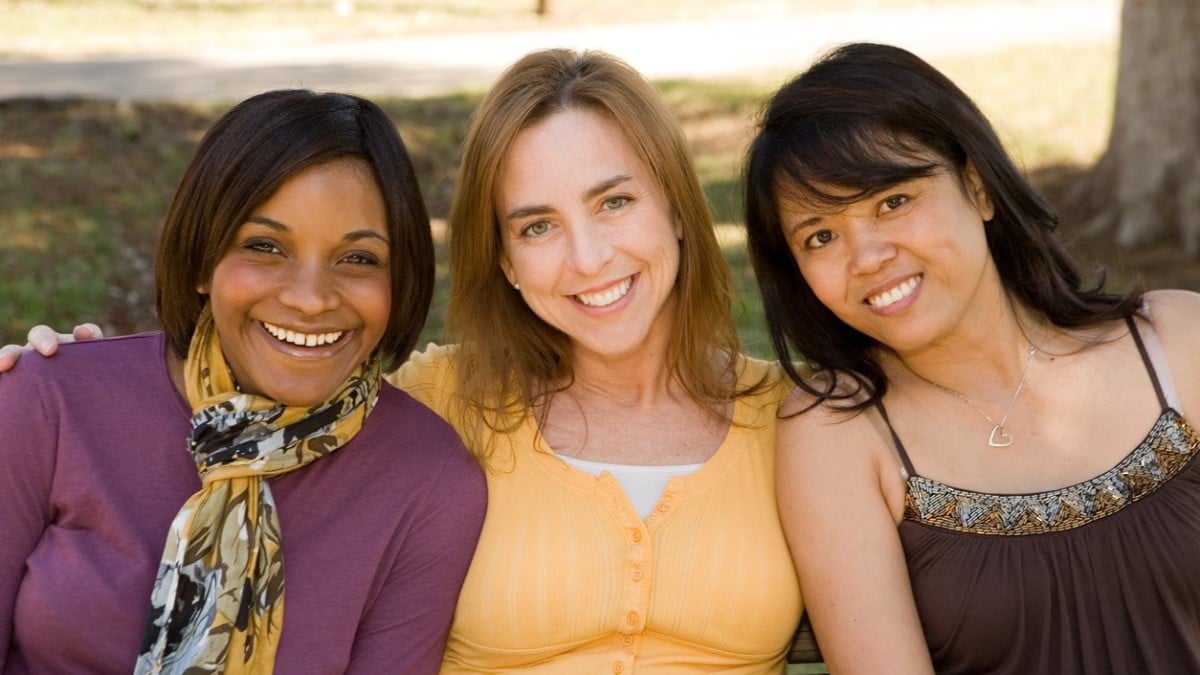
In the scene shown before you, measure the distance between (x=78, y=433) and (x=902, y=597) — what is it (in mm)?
1849

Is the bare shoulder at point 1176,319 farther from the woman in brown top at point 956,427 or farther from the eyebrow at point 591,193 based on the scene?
the eyebrow at point 591,193

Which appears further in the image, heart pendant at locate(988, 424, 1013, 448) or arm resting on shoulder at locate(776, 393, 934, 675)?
heart pendant at locate(988, 424, 1013, 448)

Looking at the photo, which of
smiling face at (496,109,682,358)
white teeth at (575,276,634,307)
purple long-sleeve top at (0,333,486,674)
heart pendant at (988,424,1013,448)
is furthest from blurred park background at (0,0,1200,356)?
purple long-sleeve top at (0,333,486,674)

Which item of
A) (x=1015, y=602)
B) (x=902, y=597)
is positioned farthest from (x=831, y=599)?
(x=1015, y=602)

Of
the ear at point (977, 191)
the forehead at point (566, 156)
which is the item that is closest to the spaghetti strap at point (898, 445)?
the ear at point (977, 191)

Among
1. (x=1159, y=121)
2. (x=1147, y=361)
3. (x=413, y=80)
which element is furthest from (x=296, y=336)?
(x=413, y=80)

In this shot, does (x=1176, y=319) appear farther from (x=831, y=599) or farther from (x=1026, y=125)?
(x=1026, y=125)

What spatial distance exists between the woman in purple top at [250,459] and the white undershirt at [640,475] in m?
0.30

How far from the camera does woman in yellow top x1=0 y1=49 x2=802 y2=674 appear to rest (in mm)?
3223

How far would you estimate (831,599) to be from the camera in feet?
10.4

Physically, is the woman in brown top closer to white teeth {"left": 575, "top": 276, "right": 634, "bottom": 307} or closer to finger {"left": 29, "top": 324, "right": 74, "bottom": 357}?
white teeth {"left": 575, "top": 276, "right": 634, "bottom": 307}

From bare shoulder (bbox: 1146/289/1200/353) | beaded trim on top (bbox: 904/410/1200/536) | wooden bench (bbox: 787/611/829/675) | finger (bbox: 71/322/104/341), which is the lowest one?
wooden bench (bbox: 787/611/829/675)

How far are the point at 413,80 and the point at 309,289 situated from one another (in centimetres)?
1064

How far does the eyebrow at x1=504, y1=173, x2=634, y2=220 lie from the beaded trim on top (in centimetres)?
98
